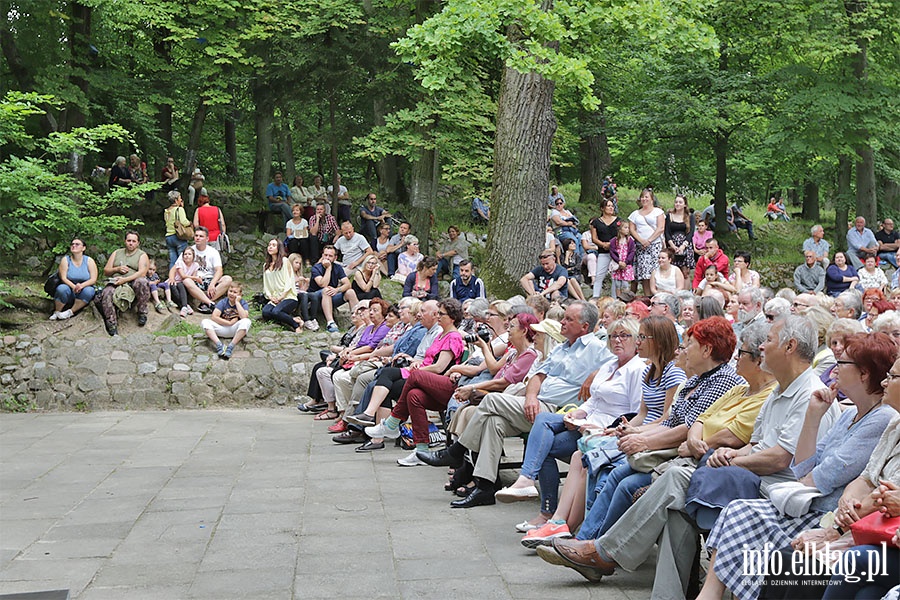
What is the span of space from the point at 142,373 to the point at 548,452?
8.32 metres

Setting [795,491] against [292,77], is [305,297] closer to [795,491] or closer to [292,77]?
[292,77]

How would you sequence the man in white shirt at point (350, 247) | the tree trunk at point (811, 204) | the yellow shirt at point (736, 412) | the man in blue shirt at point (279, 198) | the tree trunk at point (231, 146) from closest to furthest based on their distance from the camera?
1. the yellow shirt at point (736, 412)
2. the man in white shirt at point (350, 247)
3. the man in blue shirt at point (279, 198)
4. the tree trunk at point (811, 204)
5. the tree trunk at point (231, 146)

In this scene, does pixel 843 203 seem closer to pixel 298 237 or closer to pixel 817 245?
pixel 817 245

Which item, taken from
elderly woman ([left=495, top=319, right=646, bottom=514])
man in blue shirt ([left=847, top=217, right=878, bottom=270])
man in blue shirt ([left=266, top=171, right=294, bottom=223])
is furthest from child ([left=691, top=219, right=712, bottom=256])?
elderly woman ([left=495, top=319, right=646, bottom=514])

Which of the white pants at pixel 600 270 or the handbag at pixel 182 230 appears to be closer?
the white pants at pixel 600 270

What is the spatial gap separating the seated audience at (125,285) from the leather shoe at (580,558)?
32.4ft

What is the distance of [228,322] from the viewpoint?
13.1m

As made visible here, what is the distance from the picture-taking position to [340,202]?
61.0ft

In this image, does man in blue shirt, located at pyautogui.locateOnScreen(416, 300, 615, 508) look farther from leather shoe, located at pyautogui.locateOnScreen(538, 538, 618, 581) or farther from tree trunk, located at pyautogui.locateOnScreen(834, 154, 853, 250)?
tree trunk, located at pyautogui.locateOnScreen(834, 154, 853, 250)

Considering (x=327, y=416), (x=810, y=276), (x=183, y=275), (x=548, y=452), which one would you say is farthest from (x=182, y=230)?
(x=548, y=452)

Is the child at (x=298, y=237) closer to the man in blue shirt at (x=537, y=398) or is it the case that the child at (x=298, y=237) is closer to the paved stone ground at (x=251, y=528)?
the paved stone ground at (x=251, y=528)

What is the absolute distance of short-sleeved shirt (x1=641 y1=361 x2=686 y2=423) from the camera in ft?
17.1

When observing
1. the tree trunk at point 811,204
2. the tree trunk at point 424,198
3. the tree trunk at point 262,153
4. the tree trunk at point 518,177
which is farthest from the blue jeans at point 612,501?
the tree trunk at point 811,204

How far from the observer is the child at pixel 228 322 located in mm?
12875
